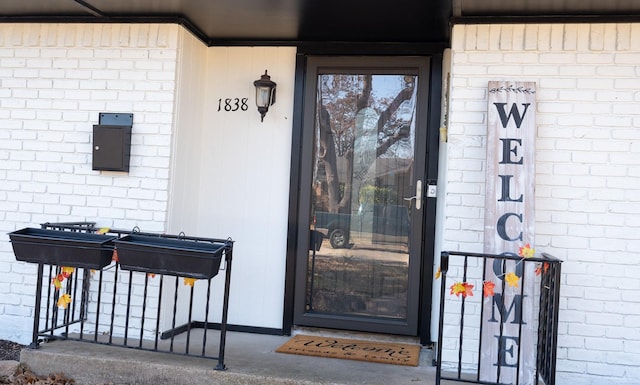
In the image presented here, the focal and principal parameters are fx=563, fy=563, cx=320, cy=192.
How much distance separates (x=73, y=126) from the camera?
13.6 feet

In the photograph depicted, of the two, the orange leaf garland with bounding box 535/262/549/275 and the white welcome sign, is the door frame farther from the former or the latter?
the orange leaf garland with bounding box 535/262/549/275

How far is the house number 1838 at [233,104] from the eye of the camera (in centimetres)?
445

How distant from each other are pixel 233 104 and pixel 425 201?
66.1 inches

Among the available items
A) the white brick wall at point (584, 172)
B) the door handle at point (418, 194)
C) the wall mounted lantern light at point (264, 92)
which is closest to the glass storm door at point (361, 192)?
the door handle at point (418, 194)

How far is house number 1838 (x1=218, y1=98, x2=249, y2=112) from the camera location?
14.6 ft

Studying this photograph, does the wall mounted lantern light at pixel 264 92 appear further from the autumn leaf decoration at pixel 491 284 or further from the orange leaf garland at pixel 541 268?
the orange leaf garland at pixel 541 268

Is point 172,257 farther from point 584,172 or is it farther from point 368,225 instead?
point 584,172

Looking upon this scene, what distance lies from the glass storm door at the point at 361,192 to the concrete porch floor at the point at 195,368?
2.17 feet

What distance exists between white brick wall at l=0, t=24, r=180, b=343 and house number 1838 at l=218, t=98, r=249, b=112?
1.75ft

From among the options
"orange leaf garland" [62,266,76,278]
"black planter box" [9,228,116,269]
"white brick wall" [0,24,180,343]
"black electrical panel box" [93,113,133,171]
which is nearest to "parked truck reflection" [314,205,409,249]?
"white brick wall" [0,24,180,343]

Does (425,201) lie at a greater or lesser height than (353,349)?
greater

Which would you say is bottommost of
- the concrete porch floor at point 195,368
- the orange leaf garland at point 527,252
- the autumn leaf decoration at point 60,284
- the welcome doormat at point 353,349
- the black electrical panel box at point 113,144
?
the concrete porch floor at point 195,368

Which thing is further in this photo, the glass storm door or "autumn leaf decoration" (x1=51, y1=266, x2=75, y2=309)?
the glass storm door

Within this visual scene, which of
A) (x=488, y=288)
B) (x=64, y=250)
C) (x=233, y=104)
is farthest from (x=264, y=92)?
(x=488, y=288)
